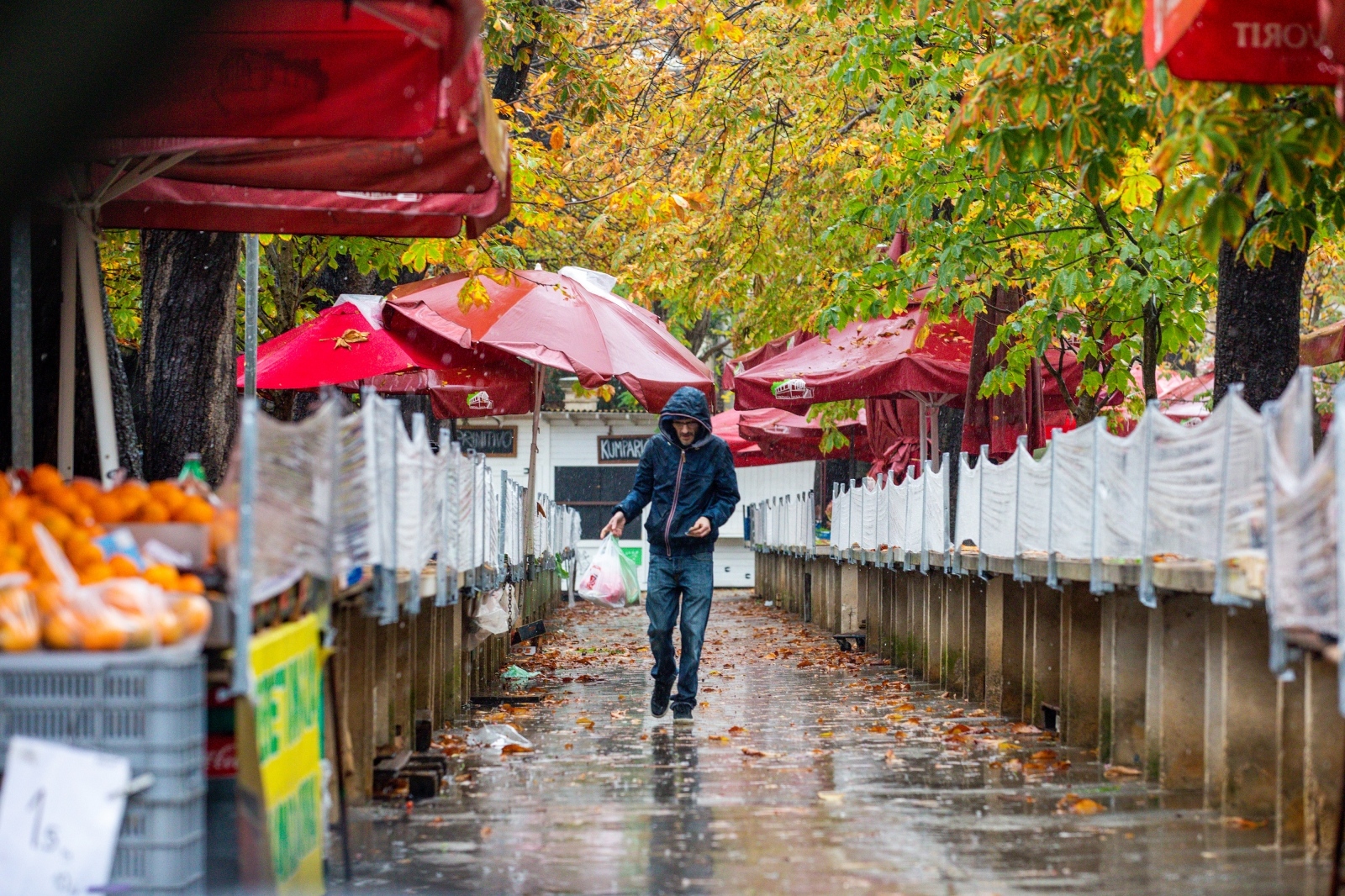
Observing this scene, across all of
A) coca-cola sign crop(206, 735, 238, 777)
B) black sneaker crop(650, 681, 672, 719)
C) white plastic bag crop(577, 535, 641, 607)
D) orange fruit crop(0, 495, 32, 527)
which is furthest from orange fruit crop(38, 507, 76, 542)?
white plastic bag crop(577, 535, 641, 607)

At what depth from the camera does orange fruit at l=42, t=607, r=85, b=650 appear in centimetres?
414

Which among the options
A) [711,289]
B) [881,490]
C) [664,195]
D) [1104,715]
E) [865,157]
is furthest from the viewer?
[711,289]

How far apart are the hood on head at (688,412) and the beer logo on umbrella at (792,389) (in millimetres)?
4547

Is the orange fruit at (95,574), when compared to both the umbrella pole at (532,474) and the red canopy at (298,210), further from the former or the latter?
the umbrella pole at (532,474)

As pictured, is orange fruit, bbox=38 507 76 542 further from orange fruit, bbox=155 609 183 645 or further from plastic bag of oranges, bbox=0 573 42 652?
orange fruit, bbox=155 609 183 645

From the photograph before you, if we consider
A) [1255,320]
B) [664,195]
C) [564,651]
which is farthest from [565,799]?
[564,651]

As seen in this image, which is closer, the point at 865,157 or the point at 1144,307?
the point at 1144,307

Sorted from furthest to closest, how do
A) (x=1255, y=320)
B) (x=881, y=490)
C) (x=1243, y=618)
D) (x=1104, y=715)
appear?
(x=881, y=490), (x=1255, y=320), (x=1104, y=715), (x=1243, y=618)

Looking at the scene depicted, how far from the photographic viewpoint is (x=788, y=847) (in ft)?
20.1

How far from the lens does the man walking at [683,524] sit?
10.3m

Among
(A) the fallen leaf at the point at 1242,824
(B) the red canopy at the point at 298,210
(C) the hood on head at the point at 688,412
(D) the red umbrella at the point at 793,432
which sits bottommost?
(A) the fallen leaf at the point at 1242,824

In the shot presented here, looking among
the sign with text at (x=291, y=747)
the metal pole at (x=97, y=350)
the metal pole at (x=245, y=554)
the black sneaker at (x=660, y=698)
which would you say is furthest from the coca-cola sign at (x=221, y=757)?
the black sneaker at (x=660, y=698)

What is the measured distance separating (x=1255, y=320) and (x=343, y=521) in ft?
20.5

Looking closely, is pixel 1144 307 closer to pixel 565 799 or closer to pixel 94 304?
pixel 565 799
